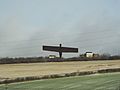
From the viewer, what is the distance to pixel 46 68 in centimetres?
5044

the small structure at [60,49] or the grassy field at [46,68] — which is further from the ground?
the small structure at [60,49]

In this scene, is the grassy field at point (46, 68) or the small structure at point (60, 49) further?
the small structure at point (60, 49)

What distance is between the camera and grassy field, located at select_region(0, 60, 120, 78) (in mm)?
47125

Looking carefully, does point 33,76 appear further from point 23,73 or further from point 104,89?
point 104,89

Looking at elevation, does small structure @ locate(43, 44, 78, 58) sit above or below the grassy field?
above

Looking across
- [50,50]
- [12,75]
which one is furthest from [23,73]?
[50,50]

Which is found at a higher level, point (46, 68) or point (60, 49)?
point (60, 49)

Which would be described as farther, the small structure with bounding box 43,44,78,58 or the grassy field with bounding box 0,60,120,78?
the small structure with bounding box 43,44,78,58

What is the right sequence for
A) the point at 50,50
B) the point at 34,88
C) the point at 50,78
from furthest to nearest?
the point at 50,50
the point at 50,78
the point at 34,88

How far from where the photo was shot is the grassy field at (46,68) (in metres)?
47.1

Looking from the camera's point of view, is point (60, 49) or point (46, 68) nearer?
point (46, 68)

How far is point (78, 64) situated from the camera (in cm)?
5347

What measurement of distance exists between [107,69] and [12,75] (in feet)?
40.3

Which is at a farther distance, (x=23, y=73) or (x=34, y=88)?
(x=23, y=73)
